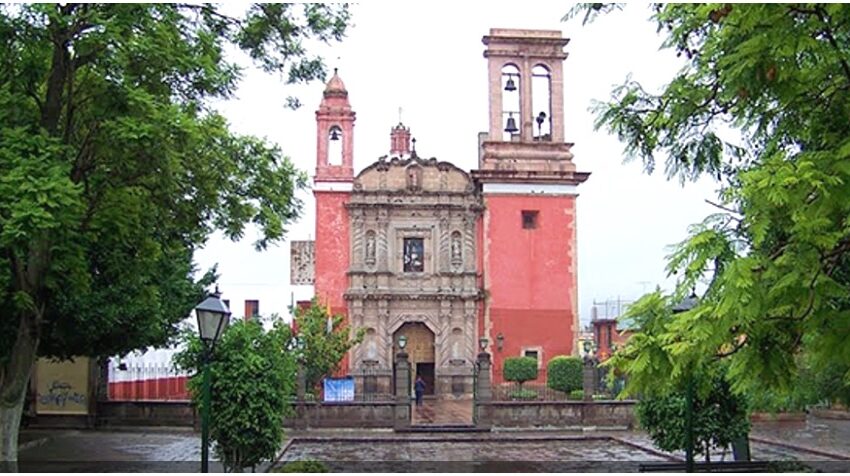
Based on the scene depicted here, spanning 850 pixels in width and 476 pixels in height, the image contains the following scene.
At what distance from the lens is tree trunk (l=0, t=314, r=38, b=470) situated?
10.8 meters

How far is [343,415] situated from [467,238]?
40.9 feet

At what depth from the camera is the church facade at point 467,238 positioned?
1319 inches

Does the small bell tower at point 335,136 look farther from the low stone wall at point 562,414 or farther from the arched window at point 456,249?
the low stone wall at point 562,414

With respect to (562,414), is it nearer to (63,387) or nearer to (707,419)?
(707,419)

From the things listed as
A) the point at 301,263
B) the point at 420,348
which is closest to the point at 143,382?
the point at 420,348

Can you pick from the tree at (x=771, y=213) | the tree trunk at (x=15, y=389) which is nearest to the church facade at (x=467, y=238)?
the tree trunk at (x=15, y=389)

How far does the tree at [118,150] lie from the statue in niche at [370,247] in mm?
20159

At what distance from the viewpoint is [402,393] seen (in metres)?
22.9

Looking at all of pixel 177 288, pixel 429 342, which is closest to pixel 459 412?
pixel 429 342

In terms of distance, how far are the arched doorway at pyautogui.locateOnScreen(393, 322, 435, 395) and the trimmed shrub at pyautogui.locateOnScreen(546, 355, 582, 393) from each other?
5095 millimetres

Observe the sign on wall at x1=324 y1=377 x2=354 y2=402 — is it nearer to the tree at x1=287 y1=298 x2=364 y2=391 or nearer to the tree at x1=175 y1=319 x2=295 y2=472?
the tree at x1=287 y1=298 x2=364 y2=391

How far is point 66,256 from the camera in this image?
10266 millimetres

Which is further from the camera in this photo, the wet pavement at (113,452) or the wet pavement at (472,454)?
the wet pavement at (472,454)

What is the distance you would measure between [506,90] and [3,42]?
25.8 meters
